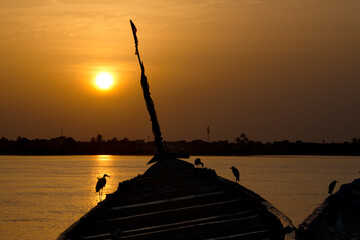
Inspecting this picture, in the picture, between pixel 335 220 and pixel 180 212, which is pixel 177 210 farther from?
pixel 335 220

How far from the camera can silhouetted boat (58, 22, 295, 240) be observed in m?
16.7

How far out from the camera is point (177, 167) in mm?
21297

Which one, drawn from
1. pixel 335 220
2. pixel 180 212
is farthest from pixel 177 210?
pixel 335 220

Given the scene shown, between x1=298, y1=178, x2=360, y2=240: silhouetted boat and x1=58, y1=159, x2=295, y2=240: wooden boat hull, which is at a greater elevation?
x1=58, y1=159, x2=295, y2=240: wooden boat hull

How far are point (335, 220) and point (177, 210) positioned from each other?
32.6 feet

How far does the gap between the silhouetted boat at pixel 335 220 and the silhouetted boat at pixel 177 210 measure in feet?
5.23

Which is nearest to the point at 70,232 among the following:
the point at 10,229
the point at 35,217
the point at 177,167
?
the point at 177,167

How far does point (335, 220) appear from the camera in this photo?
85.7ft

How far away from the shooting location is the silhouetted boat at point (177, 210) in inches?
657

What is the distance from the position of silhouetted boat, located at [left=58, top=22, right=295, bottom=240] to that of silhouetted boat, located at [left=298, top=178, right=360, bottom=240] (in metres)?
1.59

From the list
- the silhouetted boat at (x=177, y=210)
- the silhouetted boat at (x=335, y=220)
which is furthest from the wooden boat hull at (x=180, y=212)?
the silhouetted boat at (x=335, y=220)

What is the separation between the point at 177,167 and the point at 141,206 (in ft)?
8.00

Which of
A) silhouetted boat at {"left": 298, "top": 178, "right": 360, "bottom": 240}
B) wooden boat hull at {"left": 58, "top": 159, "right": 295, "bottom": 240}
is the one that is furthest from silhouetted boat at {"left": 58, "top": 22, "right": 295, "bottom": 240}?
silhouetted boat at {"left": 298, "top": 178, "right": 360, "bottom": 240}

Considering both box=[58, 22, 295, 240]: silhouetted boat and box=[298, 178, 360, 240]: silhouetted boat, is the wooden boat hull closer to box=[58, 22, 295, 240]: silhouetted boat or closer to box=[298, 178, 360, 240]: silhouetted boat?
box=[58, 22, 295, 240]: silhouetted boat
